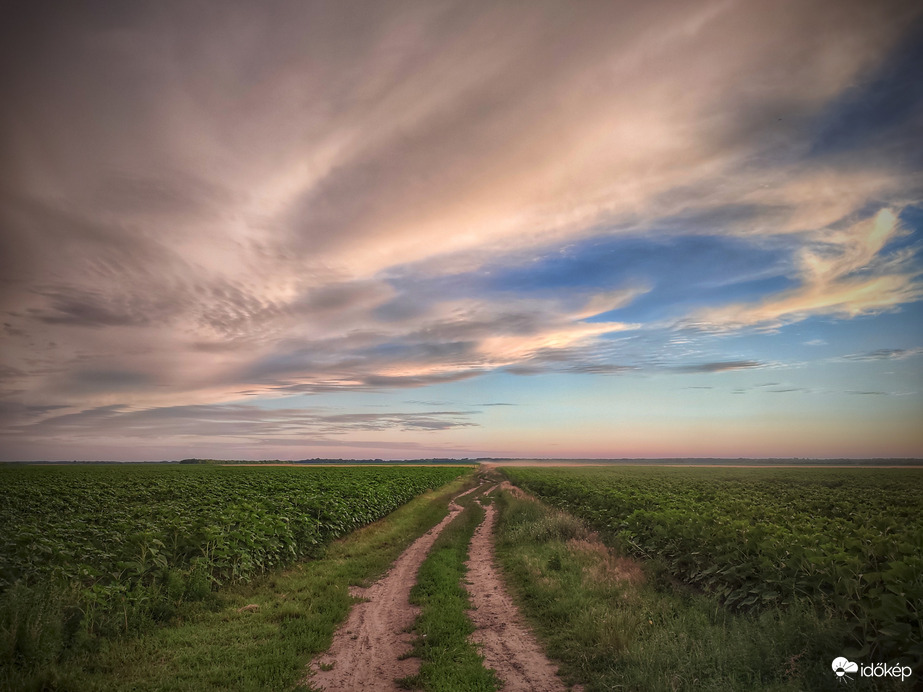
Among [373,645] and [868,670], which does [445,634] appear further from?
[868,670]

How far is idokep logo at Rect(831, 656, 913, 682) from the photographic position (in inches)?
206

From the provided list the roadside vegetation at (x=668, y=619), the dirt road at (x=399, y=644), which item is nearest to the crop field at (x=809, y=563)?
the roadside vegetation at (x=668, y=619)

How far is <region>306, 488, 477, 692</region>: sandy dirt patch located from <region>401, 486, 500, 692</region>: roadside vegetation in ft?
0.84

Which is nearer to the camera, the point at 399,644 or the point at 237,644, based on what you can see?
the point at 237,644

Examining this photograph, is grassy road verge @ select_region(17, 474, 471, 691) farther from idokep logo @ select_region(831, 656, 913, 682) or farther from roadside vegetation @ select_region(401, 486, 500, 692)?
idokep logo @ select_region(831, 656, 913, 682)

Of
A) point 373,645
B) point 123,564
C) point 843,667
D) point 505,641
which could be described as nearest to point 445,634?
point 505,641

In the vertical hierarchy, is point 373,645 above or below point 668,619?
below

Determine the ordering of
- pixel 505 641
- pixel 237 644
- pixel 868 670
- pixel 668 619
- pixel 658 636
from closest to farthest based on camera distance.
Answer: pixel 868 670 → pixel 658 636 → pixel 237 644 → pixel 668 619 → pixel 505 641

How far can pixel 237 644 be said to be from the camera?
8.02 metres

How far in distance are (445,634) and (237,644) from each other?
3.84 metres

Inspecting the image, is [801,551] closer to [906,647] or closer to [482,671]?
[906,647]

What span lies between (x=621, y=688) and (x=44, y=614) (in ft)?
29.7

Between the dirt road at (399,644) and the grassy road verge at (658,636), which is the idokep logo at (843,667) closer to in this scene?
Result: the grassy road verge at (658,636)

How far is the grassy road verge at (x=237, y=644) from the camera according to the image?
A: 660cm
